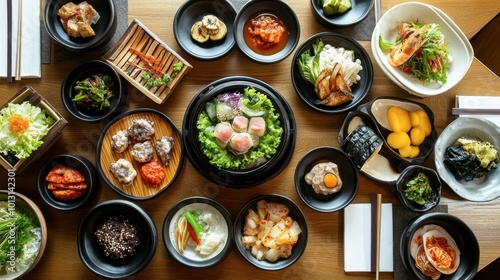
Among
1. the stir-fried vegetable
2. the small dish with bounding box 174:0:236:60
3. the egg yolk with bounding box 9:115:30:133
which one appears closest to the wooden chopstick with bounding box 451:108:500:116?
the small dish with bounding box 174:0:236:60

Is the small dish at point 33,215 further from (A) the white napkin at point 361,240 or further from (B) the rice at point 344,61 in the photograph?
(B) the rice at point 344,61

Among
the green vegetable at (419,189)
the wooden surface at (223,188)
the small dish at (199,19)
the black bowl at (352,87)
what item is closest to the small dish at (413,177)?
the green vegetable at (419,189)

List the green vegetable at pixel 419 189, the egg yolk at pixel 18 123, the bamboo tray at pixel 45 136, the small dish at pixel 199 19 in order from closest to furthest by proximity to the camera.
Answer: the egg yolk at pixel 18 123, the bamboo tray at pixel 45 136, the green vegetable at pixel 419 189, the small dish at pixel 199 19

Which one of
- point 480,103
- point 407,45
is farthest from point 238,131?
point 480,103

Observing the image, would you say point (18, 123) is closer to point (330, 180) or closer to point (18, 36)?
point (18, 36)

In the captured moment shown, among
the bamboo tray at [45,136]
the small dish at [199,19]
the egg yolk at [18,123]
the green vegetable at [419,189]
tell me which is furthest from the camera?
the small dish at [199,19]

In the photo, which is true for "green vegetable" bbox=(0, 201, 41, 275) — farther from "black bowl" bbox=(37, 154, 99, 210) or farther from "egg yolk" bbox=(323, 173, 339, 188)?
"egg yolk" bbox=(323, 173, 339, 188)

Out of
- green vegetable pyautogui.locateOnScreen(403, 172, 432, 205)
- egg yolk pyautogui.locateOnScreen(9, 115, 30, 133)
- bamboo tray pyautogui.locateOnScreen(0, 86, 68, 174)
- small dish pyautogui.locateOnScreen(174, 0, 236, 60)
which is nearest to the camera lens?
egg yolk pyautogui.locateOnScreen(9, 115, 30, 133)
